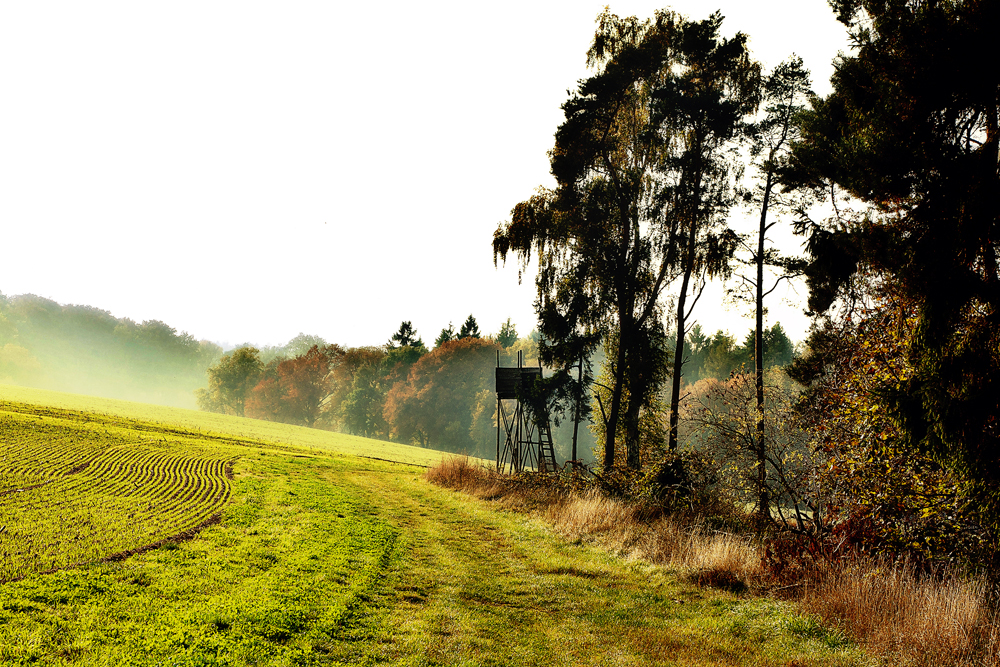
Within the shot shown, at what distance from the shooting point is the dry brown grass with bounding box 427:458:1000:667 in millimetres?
5297

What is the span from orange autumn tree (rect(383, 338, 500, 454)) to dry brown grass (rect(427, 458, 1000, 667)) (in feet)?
183

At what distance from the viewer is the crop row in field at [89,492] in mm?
6965

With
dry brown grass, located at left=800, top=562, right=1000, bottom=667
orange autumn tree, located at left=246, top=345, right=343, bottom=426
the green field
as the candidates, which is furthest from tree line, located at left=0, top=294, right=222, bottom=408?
dry brown grass, located at left=800, top=562, right=1000, bottom=667

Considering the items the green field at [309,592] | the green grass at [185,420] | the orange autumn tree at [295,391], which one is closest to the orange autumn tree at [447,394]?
the orange autumn tree at [295,391]

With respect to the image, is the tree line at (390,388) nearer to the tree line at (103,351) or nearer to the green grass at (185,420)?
the green grass at (185,420)

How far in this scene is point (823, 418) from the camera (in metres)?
8.77

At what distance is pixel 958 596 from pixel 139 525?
11.6 meters

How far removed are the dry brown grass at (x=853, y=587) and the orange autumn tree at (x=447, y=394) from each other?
183ft

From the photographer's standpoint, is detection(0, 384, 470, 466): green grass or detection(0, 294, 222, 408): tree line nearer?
detection(0, 384, 470, 466): green grass

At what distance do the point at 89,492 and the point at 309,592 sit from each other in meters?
6.12

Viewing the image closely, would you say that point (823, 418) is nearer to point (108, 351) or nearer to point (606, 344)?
point (606, 344)

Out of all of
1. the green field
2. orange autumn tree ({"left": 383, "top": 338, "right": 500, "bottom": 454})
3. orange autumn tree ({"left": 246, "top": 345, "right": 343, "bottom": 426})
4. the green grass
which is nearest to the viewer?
the green field

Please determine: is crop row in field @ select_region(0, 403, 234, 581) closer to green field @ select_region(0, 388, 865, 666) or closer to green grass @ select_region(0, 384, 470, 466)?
green field @ select_region(0, 388, 865, 666)

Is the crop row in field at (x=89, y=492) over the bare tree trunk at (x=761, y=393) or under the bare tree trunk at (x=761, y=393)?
under
